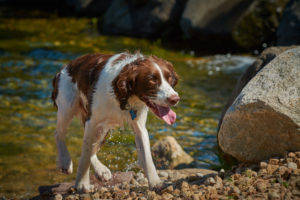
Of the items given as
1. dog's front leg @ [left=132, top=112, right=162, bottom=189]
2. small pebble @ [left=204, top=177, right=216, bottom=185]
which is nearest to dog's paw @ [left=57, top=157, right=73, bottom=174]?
dog's front leg @ [left=132, top=112, right=162, bottom=189]

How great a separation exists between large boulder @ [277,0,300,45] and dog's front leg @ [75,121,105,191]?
602 centimetres

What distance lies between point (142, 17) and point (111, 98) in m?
10.1

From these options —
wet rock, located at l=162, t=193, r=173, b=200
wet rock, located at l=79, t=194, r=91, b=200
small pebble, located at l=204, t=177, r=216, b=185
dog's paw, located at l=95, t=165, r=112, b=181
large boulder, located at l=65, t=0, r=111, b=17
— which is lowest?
wet rock, located at l=79, t=194, r=91, b=200

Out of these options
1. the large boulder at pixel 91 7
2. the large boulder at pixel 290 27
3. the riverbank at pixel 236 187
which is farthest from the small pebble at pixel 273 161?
the large boulder at pixel 91 7

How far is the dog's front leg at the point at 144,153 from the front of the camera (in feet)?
13.4

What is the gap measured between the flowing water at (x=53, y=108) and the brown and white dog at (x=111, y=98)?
0.51 meters

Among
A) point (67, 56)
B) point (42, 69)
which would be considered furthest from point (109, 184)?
point (67, 56)

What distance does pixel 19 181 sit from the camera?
17.3 feet

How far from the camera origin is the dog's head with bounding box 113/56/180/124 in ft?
11.9

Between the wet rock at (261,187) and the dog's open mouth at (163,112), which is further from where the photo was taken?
the dog's open mouth at (163,112)

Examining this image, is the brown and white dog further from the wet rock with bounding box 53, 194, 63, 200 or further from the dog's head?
the wet rock with bounding box 53, 194, 63, 200

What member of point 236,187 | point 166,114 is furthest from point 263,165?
point 166,114

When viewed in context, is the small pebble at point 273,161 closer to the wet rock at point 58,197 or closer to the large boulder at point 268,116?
the large boulder at point 268,116

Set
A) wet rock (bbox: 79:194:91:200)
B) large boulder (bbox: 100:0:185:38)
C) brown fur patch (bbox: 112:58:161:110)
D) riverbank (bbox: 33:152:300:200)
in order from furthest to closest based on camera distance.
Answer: large boulder (bbox: 100:0:185:38) < wet rock (bbox: 79:194:91:200) < brown fur patch (bbox: 112:58:161:110) < riverbank (bbox: 33:152:300:200)
